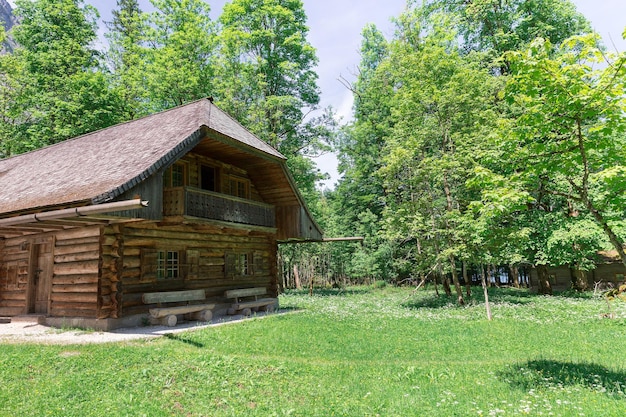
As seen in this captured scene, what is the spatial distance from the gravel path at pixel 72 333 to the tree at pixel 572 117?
35.2 ft

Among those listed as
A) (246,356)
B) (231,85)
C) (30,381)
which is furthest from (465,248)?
(231,85)

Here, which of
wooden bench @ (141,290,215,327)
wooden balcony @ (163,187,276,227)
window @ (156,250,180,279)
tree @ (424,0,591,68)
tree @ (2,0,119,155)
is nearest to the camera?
A: wooden bench @ (141,290,215,327)

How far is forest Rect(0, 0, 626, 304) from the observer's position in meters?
21.9

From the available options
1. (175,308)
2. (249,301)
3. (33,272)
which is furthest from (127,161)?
(249,301)

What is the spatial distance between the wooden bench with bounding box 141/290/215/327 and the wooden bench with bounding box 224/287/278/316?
1.51 metres

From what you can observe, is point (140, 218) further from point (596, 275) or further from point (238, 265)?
point (596, 275)

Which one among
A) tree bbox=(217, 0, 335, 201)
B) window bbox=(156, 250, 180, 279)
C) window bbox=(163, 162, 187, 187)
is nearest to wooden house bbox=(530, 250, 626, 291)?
tree bbox=(217, 0, 335, 201)

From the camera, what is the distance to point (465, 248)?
19.4m

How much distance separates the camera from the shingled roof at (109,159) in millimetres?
11906

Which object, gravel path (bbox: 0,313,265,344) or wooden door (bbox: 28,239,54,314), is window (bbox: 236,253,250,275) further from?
wooden door (bbox: 28,239,54,314)

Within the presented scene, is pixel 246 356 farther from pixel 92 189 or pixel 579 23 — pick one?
pixel 579 23

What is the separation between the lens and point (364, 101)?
126ft

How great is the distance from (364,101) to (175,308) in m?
29.8

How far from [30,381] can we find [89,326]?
600 cm
